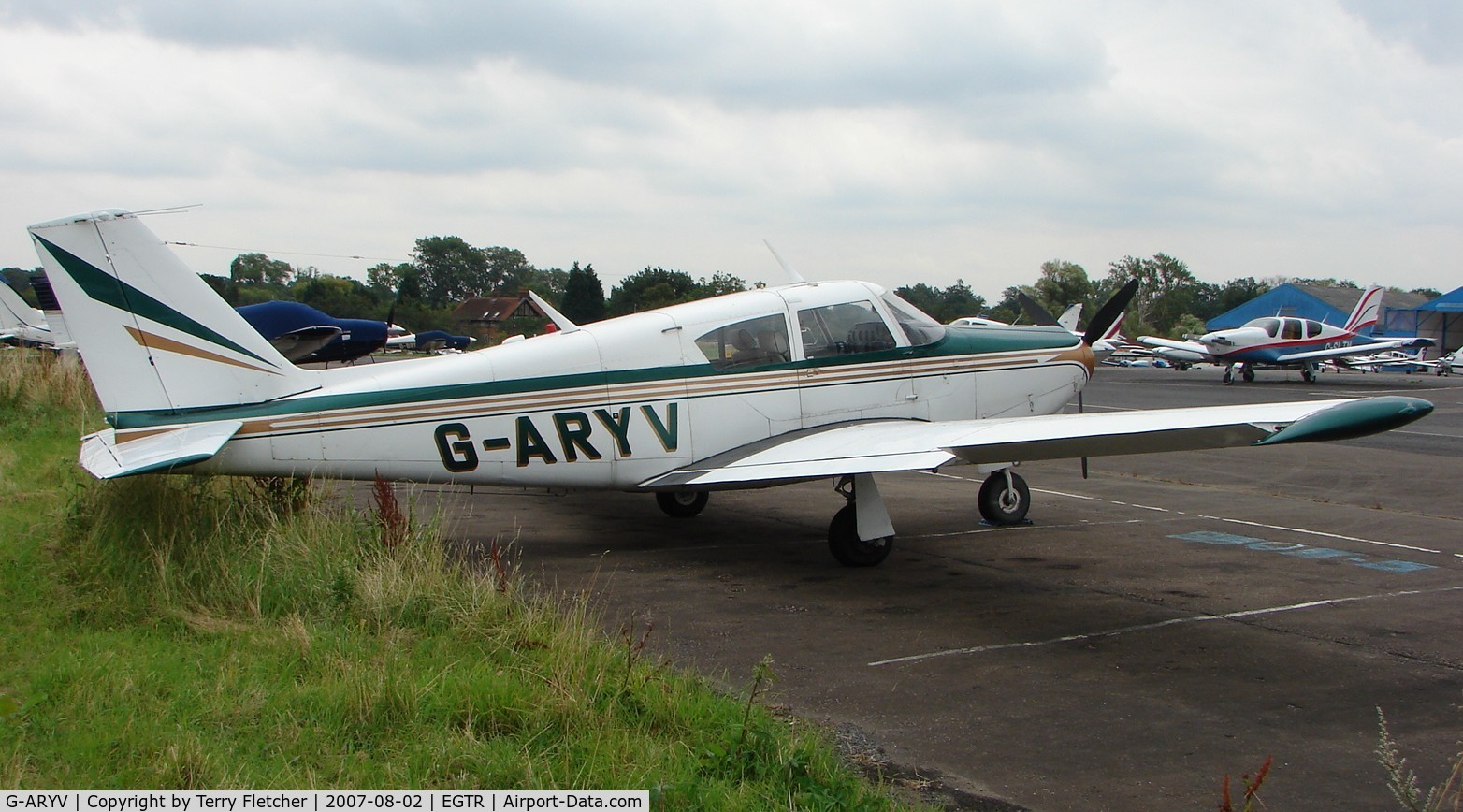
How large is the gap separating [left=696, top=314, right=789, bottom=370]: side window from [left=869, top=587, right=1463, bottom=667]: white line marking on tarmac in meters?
3.57

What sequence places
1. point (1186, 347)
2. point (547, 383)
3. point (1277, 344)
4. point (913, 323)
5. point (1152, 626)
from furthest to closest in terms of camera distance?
1. point (1186, 347)
2. point (1277, 344)
3. point (913, 323)
4. point (547, 383)
5. point (1152, 626)

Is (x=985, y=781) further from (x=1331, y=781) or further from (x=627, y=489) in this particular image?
(x=627, y=489)

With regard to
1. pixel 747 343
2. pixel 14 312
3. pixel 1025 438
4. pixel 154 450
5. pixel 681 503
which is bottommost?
pixel 681 503

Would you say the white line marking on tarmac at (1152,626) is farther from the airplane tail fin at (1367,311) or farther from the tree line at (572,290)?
the airplane tail fin at (1367,311)

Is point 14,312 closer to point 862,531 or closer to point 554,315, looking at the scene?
point 554,315

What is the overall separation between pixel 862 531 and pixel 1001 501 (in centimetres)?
287

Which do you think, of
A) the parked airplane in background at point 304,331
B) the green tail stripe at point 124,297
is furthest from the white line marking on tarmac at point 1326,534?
the parked airplane in background at point 304,331

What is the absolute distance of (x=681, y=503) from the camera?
11.3 metres

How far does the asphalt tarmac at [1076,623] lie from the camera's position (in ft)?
15.9

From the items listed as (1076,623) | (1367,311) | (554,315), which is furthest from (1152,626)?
(1367,311)

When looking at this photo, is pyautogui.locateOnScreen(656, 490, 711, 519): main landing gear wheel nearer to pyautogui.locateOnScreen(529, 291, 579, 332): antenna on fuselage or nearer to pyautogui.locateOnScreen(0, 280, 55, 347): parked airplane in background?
pyautogui.locateOnScreen(529, 291, 579, 332): antenna on fuselage

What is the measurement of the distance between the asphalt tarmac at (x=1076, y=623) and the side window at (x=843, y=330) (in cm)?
186

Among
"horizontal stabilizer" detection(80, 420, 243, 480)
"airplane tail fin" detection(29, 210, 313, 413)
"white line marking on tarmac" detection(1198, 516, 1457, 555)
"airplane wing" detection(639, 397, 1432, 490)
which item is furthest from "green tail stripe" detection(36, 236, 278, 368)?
"white line marking on tarmac" detection(1198, 516, 1457, 555)

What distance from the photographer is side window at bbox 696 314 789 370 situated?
30.4 ft
